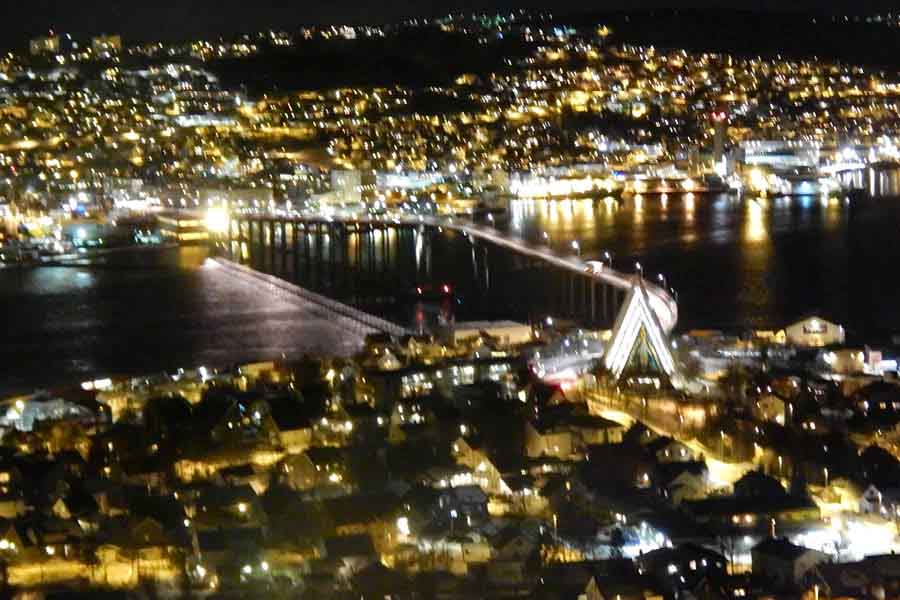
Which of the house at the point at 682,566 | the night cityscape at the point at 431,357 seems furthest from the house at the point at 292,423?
the house at the point at 682,566

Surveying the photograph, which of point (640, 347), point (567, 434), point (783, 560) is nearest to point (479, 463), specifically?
point (567, 434)

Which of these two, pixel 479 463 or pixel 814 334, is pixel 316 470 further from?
pixel 814 334

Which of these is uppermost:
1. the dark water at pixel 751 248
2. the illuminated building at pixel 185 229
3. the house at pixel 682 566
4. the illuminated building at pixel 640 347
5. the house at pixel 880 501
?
the illuminated building at pixel 640 347

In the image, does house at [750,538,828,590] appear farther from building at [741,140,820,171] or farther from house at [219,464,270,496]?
building at [741,140,820,171]

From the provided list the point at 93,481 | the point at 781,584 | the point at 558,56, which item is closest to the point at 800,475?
the point at 781,584

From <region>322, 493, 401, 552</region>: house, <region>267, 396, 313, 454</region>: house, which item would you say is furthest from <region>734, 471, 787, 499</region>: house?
<region>267, 396, 313, 454</region>: house

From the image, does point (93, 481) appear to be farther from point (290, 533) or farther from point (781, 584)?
point (781, 584)

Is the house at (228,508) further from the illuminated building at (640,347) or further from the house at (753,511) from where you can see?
the illuminated building at (640,347)
